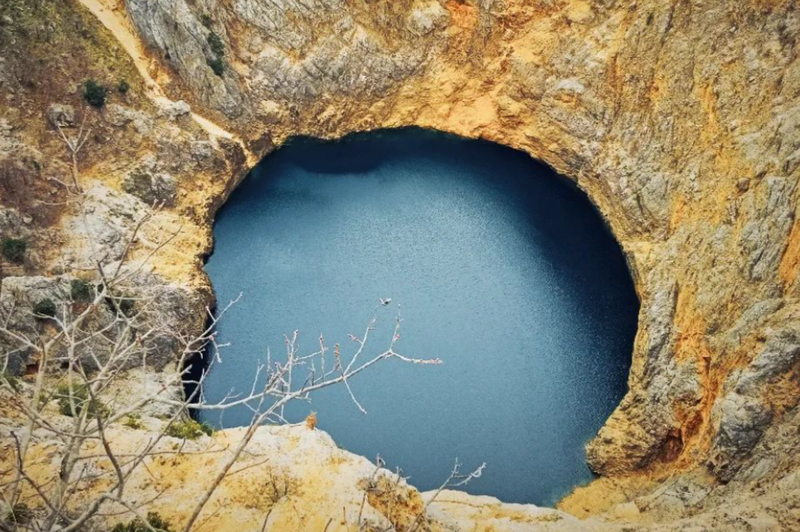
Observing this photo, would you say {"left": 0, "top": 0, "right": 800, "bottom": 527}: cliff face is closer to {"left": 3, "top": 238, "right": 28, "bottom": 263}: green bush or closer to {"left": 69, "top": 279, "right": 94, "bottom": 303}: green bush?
{"left": 3, "top": 238, "right": 28, "bottom": 263}: green bush

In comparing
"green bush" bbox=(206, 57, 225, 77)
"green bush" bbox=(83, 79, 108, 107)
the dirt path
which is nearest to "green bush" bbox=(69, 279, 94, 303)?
"green bush" bbox=(83, 79, 108, 107)

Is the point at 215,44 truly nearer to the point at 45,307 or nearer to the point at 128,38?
the point at 128,38

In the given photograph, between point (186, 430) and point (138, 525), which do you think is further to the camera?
point (186, 430)

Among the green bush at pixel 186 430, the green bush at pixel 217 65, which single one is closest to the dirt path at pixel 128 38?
the green bush at pixel 217 65

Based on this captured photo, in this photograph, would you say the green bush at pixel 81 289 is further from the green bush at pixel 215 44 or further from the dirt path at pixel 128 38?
the green bush at pixel 215 44

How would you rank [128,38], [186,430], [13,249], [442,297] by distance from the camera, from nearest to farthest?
1. [186,430]
2. [13,249]
3. [442,297]
4. [128,38]

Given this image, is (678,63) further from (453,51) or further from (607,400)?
(607,400)

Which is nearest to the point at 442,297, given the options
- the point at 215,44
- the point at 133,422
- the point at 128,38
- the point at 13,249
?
the point at 133,422
